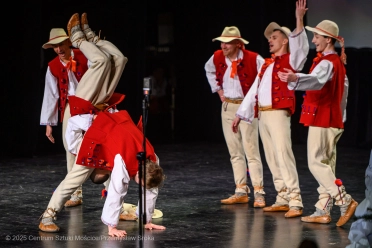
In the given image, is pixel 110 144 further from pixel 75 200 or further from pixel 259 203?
pixel 259 203

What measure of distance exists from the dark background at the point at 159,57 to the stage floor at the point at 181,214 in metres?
0.81

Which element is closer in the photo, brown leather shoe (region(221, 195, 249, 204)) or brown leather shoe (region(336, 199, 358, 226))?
brown leather shoe (region(336, 199, 358, 226))

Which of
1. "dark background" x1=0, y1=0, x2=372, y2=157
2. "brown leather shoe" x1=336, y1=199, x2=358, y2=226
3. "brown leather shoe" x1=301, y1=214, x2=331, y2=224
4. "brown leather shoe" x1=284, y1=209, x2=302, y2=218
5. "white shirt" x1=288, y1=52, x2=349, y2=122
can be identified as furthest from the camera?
"dark background" x1=0, y1=0, x2=372, y2=157

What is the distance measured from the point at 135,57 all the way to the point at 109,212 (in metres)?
5.24

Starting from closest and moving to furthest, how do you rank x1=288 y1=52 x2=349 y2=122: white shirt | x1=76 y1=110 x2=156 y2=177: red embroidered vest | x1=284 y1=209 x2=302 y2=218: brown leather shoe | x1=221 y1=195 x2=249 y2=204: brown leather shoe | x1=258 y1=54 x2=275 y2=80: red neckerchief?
x1=76 y1=110 x2=156 y2=177: red embroidered vest < x1=288 y1=52 x2=349 y2=122: white shirt < x1=284 y1=209 x2=302 y2=218: brown leather shoe < x1=258 y1=54 x2=275 y2=80: red neckerchief < x1=221 y1=195 x2=249 y2=204: brown leather shoe

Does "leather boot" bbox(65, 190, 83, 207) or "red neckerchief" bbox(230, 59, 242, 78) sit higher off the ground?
"red neckerchief" bbox(230, 59, 242, 78)

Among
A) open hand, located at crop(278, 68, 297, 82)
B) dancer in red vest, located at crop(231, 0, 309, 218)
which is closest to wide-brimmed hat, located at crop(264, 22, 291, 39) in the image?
dancer in red vest, located at crop(231, 0, 309, 218)

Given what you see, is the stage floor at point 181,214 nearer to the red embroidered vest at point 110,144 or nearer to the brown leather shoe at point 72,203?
the brown leather shoe at point 72,203

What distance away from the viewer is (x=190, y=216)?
5.88 meters

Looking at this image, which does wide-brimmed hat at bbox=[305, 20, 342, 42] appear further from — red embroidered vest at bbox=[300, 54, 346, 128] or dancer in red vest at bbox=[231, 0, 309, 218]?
dancer in red vest at bbox=[231, 0, 309, 218]

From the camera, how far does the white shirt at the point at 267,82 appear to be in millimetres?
5586

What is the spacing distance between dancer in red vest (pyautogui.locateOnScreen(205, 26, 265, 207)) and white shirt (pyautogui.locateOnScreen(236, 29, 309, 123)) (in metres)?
0.30

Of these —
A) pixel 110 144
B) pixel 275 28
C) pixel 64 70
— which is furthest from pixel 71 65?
pixel 275 28

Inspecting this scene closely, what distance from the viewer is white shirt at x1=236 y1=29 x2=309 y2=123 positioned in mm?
5586
